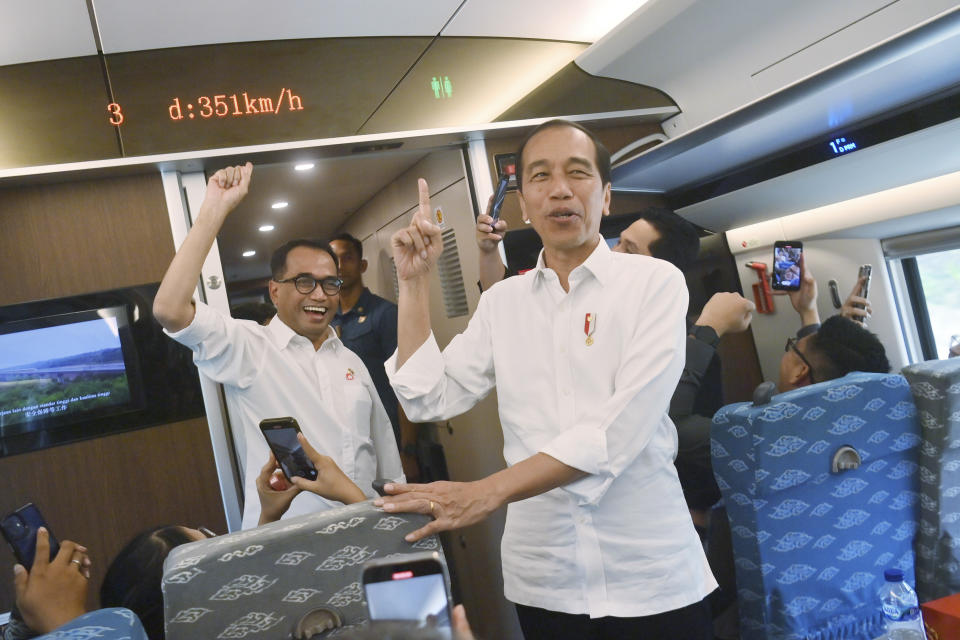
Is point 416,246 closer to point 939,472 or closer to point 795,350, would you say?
point 939,472

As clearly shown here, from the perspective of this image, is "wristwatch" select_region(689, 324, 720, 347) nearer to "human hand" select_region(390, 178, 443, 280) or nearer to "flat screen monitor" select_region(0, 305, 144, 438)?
"human hand" select_region(390, 178, 443, 280)

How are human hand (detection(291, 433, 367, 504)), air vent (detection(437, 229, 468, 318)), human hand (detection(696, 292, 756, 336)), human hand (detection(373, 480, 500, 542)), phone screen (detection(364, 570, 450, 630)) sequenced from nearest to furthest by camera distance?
phone screen (detection(364, 570, 450, 630)) < human hand (detection(373, 480, 500, 542)) < human hand (detection(291, 433, 367, 504)) < human hand (detection(696, 292, 756, 336)) < air vent (detection(437, 229, 468, 318))

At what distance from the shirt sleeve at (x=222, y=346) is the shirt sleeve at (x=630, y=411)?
1.23m

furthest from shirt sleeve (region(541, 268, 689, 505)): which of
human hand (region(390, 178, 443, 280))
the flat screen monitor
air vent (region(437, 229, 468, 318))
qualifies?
air vent (region(437, 229, 468, 318))

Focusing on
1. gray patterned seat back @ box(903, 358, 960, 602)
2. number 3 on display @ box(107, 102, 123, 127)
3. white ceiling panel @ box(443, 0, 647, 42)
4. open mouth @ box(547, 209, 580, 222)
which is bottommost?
gray patterned seat back @ box(903, 358, 960, 602)

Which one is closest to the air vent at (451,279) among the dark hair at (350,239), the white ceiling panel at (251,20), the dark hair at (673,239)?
the dark hair at (350,239)

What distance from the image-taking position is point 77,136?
2.56m

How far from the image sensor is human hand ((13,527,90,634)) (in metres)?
1.66

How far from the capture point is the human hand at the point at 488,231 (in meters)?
2.55

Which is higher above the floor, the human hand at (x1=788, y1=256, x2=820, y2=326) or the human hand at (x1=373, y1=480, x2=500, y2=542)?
the human hand at (x1=788, y1=256, x2=820, y2=326)

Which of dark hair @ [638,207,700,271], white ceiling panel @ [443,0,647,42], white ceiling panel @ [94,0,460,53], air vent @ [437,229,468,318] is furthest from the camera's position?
air vent @ [437,229,468,318]

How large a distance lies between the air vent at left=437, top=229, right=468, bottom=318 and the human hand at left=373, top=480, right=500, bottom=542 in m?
2.19

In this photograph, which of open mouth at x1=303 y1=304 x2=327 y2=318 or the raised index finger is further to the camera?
open mouth at x1=303 y1=304 x2=327 y2=318

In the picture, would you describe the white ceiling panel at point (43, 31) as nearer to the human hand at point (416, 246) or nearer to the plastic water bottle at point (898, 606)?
the human hand at point (416, 246)
